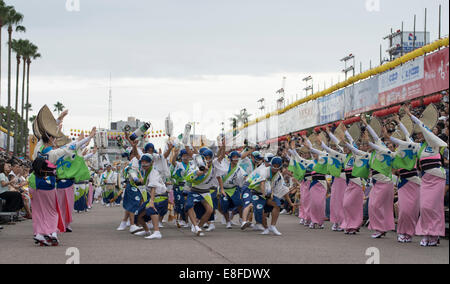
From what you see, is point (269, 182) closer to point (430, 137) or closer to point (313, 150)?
point (313, 150)

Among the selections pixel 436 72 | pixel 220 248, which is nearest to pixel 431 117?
pixel 220 248

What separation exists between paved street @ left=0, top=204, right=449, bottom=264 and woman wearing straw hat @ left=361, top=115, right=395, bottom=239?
0.28 meters

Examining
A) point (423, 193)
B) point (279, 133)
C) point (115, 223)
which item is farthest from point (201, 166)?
point (279, 133)

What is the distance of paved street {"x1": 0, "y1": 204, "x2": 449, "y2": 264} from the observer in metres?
9.91

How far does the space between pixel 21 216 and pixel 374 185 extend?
1133 centimetres

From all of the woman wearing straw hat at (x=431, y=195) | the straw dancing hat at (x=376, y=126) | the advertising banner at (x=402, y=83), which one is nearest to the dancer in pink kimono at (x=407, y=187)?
the woman wearing straw hat at (x=431, y=195)

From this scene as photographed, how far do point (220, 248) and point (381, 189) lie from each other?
3914 mm

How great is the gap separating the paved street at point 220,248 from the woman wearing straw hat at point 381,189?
0.28 metres

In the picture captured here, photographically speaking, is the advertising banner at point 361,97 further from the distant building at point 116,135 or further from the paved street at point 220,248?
the paved street at point 220,248

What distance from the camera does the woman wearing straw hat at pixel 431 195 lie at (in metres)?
11.8

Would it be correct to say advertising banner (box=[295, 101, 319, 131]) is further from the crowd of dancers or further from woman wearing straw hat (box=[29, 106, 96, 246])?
woman wearing straw hat (box=[29, 106, 96, 246])

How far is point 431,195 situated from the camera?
11.9 metres

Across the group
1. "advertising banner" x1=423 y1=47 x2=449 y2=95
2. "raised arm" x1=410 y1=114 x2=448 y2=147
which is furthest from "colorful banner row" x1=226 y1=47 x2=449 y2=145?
"raised arm" x1=410 y1=114 x2=448 y2=147

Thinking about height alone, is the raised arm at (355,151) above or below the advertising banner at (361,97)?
below
